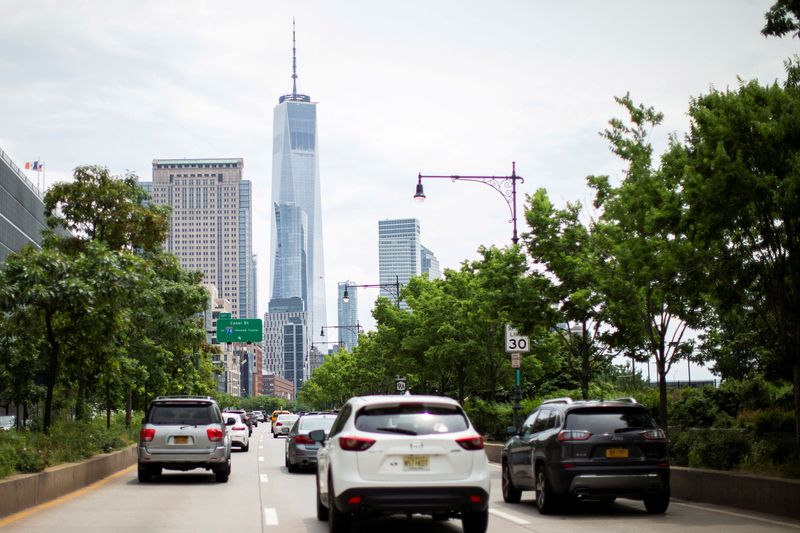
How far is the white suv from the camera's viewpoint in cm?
1127

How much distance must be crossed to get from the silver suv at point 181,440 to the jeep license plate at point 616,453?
10177mm

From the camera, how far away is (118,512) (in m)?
15.3

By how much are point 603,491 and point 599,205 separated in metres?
14.8

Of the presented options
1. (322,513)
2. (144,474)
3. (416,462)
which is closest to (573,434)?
(322,513)

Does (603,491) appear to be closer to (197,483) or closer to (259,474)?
(197,483)

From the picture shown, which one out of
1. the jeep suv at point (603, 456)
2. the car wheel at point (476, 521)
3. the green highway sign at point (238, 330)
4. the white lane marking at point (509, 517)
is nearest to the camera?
the car wheel at point (476, 521)

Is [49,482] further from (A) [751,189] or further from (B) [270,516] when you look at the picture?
(A) [751,189]

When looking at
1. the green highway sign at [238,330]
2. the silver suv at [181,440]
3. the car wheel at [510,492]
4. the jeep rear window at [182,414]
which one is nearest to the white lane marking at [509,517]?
the car wheel at [510,492]

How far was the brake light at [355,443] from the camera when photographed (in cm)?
1134

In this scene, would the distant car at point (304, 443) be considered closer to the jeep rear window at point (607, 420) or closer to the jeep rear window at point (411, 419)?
the jeep rear window at point (607, 420)

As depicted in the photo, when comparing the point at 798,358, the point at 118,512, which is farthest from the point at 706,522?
the point at 118,512

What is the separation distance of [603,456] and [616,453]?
195 millimetres

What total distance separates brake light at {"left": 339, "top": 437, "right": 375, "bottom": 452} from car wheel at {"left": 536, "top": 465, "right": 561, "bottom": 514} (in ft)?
14.8

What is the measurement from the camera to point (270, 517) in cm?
1459
